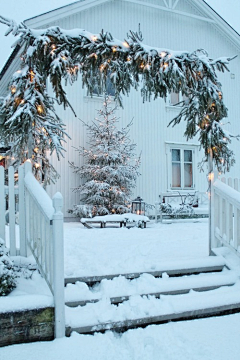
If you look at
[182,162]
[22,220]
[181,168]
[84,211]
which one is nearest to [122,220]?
[84,211]

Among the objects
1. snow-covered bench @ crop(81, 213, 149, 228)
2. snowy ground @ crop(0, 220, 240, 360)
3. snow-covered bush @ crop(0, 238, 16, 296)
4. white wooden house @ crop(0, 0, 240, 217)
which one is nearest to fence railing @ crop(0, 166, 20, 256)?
snow-covered bush @ crop(0, 238, 16, 296)

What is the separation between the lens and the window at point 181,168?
11.9 meters

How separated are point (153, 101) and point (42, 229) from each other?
31.5 feet

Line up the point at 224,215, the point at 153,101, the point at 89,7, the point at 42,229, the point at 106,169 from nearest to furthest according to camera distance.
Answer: the point at 42,229 → the point at 224,215 → the point at 106,169 → the point at 89,7 → the point at 153,101

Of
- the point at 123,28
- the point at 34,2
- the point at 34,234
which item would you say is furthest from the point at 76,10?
the point at 34,2

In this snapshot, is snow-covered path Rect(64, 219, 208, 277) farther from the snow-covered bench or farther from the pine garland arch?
the snow-covered bench

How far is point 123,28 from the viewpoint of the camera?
36.7ft

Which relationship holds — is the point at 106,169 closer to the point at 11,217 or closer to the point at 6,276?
the point at 11,217

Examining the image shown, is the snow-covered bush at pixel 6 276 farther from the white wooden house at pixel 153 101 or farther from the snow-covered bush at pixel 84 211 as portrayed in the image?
the white wooden house at pixel 153 101

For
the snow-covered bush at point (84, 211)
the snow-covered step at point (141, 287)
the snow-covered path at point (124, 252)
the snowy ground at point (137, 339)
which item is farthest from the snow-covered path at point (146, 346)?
the snow-covered bush at point (84, 211)

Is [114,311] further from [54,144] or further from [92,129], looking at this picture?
[92,129]

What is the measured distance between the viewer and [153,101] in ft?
38.7

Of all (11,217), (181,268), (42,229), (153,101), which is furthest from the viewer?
(153,101)

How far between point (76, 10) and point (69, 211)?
650cm
